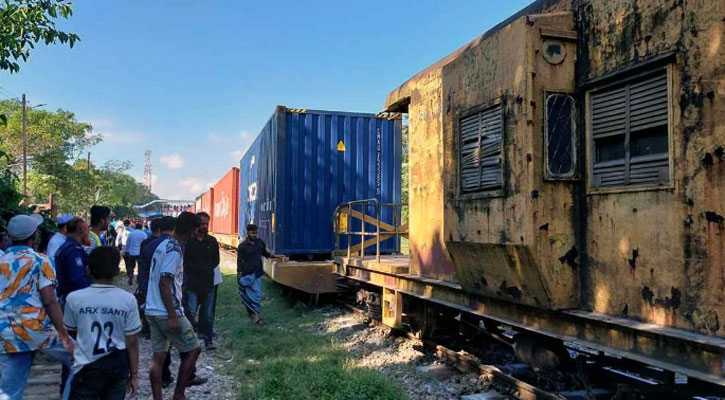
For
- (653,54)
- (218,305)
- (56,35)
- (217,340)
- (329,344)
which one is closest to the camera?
(653,54)

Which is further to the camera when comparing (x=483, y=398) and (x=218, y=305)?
(x=218, y=305)

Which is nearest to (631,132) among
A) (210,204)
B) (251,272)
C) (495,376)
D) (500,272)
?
(500,272)

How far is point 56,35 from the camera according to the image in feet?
20.0

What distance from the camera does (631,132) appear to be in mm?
3293

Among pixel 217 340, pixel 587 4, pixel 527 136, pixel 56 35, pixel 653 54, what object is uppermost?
pixel 56 35

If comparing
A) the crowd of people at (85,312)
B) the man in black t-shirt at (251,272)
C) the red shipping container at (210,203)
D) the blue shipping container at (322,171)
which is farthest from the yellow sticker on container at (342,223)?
the red shipping container at (210,203)

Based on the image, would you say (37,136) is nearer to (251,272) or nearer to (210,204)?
(210,204)

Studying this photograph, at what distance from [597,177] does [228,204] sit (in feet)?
59.6

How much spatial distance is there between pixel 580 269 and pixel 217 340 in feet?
17.7

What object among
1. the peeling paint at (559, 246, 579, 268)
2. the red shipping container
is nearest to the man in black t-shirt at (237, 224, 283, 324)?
the peeling paint at (559, 246, 579, 268)

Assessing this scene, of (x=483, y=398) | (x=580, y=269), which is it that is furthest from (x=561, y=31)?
(x=483, y=398)

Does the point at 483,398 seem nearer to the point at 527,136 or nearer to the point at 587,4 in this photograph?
the point at 527,136

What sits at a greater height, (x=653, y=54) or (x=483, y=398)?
(x=653, y=54)

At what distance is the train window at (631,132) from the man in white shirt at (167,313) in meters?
3.33
